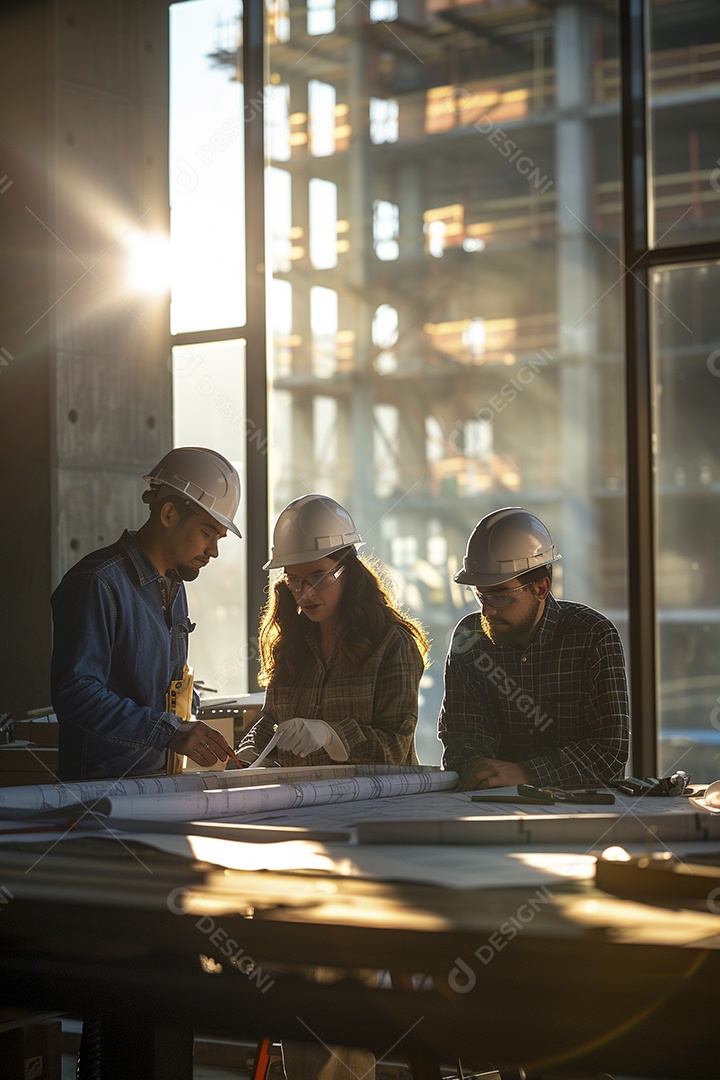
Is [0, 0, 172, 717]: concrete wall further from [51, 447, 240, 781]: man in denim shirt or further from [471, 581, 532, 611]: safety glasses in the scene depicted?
[471, 581, 532, 611]: safety glasses

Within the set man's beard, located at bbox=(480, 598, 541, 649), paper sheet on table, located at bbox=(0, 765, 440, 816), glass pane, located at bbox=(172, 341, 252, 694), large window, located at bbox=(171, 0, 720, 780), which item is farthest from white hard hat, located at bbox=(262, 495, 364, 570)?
large window, located at bbox=(171, 0, 720, 780)

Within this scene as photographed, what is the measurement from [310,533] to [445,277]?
855 inches

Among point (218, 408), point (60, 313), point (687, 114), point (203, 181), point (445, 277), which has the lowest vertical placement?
point (218, 408)

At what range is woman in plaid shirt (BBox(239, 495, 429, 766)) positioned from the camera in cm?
277

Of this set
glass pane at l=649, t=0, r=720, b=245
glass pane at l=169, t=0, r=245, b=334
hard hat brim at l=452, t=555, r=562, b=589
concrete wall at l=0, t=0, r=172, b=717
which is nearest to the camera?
hard hat brim at l=452, t=555, r=562, b=589

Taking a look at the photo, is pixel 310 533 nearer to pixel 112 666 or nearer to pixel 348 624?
pixel 348 624

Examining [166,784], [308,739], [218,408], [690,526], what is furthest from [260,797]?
[690,526]

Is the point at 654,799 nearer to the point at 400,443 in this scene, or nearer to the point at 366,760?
the point at 366,760

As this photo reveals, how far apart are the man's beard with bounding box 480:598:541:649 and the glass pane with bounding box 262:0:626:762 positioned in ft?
62.5

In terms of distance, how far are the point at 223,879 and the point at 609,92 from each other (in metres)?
23.1

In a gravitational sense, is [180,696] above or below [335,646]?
below

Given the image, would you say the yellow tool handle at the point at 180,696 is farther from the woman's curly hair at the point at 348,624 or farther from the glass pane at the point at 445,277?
the glass pane at the point at 445,277

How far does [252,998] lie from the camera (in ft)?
3.94

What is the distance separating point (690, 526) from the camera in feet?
69.7
